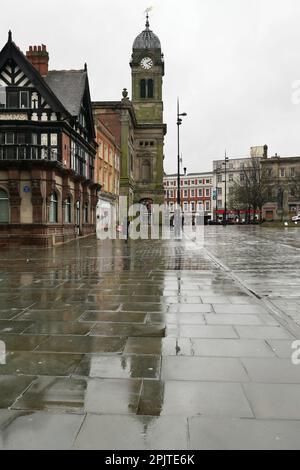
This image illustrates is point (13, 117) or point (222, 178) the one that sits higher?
point (222, 178)

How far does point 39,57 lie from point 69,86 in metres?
2.63

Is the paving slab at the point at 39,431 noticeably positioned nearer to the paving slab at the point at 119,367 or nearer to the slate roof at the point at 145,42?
the paving slab at the point at 119,367

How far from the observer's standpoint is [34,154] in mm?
24484

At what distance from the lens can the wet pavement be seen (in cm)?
331

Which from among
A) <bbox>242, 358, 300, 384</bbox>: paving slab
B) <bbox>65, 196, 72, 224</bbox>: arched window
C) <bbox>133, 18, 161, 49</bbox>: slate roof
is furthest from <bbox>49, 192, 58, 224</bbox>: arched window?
<bbox>133, 18, 161, 49</bbox>: slate roof

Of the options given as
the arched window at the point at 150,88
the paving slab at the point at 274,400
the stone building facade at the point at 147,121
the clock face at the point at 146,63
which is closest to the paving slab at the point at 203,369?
the paving slab at the point at 274,400

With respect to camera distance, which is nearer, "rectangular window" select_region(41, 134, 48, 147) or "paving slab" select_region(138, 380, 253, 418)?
"paving slab" select_region(138, 380, 253, 418)

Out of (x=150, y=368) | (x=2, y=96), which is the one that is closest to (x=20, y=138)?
(x=2, y=96)

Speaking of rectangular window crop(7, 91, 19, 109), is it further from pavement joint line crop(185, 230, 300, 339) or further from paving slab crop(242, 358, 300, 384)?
paving slab crop(242, 358, 300, 384)

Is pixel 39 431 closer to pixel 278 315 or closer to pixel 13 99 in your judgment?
pixel 278 315

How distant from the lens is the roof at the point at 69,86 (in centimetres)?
2919

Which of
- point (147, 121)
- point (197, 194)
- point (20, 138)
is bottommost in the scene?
point (20, 138)

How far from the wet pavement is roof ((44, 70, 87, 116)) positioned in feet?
71.0

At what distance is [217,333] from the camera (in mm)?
6031
